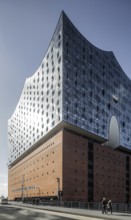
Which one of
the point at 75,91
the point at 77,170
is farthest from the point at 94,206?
the point at 75,91

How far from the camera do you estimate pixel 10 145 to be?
461 feet

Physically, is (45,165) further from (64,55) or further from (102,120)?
(64,55)

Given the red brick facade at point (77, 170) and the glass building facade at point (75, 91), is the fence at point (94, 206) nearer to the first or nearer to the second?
the red brick facade at point (77, 170)

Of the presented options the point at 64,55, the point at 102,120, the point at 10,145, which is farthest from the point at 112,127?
the point at 10,145

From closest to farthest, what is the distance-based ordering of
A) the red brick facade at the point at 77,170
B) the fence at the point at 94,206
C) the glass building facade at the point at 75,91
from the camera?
1. the fence at the point at 94,206
2. the red brick facade at the point at 77,170
3. the glass building facade at the point at 75,91

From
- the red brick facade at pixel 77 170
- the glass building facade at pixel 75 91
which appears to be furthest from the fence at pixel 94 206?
the glass building facade at pixel 75 91

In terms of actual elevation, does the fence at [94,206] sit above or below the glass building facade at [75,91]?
below

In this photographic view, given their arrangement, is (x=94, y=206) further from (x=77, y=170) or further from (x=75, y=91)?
(x=75, y=91)

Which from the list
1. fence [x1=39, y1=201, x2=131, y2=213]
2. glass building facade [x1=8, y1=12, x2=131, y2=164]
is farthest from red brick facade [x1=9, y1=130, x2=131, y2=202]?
fence [x1=39, y1=201, x2=131, y2=213]

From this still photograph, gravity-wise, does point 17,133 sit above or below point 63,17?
below

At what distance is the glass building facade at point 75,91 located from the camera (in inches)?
3113

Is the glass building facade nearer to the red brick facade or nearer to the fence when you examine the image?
the red brick facade

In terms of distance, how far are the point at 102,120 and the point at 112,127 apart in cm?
695

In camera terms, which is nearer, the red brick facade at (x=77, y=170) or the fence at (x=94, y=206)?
the fence at (x=94, y=206)
